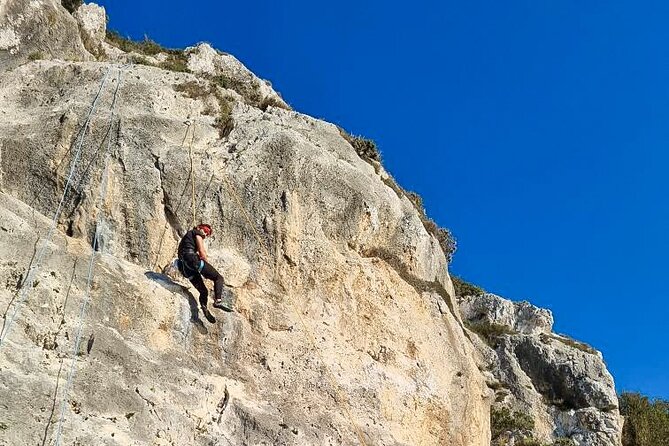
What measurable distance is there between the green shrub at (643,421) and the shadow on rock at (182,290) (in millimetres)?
24325

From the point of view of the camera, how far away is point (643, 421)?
34875 millimetres

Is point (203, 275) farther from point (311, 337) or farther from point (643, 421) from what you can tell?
point (643, 421)

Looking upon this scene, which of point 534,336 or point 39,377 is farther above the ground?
point 534,336

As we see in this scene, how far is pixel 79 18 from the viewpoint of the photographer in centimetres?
2800

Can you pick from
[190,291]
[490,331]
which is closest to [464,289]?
[490,331]

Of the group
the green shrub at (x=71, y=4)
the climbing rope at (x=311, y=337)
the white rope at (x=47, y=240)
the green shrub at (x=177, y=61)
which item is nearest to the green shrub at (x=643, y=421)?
the climbing rope at (x=311, y=337)

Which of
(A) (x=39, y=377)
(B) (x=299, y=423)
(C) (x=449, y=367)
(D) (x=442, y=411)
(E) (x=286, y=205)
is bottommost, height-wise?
(A) (x=39, y=377)

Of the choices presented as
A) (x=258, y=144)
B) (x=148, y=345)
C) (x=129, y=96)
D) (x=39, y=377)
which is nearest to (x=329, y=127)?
(x=258, y=144)

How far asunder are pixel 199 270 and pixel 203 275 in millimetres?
204

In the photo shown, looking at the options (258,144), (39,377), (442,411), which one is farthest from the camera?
(258,144)

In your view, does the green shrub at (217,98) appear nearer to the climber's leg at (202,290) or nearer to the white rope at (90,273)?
the white rope at (90,273)

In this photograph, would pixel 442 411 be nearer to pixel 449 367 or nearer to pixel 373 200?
pixel 449 367

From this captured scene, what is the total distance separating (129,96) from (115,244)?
4.89 meters

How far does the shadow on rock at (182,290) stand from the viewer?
51.0 ft
